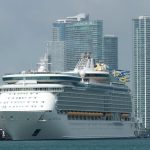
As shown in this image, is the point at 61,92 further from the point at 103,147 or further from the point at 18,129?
the point at 103,147

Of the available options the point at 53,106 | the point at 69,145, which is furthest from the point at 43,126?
the point at 69,145

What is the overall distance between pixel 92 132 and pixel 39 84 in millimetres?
13023

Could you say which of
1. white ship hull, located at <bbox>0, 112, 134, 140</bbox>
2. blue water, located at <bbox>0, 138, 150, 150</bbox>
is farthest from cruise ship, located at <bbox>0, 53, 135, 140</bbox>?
blue water, located at <bbox>0, 138, 150, 150</bbox>

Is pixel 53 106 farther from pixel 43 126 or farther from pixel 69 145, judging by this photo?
pixel 69 145

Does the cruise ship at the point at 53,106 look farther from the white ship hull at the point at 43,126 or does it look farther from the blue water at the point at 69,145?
the blue water at the point at 69,145

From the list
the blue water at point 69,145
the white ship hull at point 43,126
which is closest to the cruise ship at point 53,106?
the white ship hull at point 43,126

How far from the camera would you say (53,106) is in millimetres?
179875

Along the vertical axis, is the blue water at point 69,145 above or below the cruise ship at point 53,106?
below

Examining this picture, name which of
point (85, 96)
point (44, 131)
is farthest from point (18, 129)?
point (85, 96)

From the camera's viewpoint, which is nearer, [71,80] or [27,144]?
[27,144]

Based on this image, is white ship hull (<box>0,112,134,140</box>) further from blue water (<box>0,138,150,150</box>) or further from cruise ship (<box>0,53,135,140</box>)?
blue water (<box>0,138,150,150</box>)

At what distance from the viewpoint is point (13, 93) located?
185125 mm

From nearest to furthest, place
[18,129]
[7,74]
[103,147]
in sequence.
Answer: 1. [103,147]
2. [18,129]
3. [7,74]

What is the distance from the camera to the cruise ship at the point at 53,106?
179m
